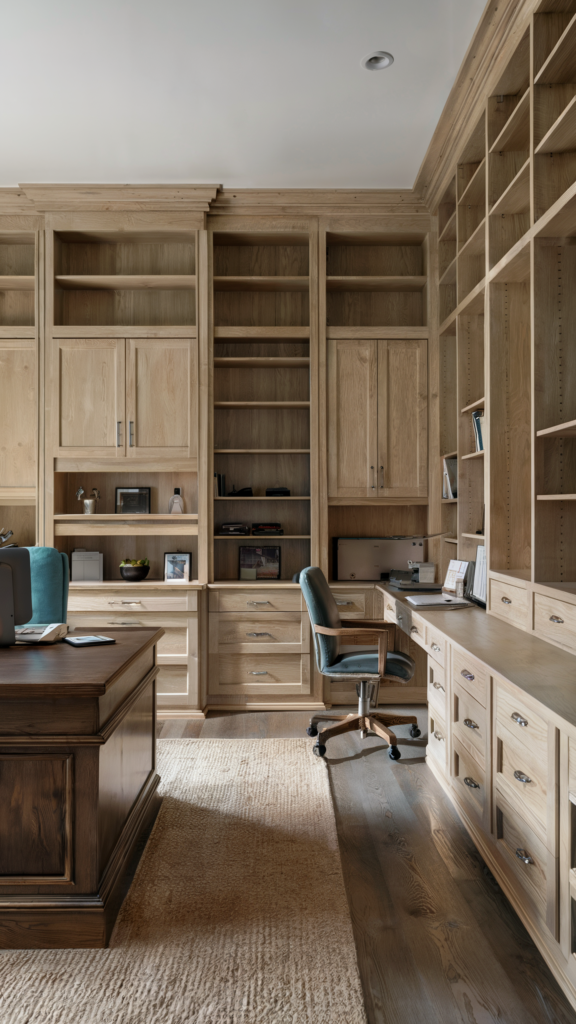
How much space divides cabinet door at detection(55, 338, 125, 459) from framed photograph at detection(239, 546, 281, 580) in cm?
106

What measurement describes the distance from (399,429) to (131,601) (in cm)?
203

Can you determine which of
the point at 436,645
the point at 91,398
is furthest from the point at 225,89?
the point at 436,645

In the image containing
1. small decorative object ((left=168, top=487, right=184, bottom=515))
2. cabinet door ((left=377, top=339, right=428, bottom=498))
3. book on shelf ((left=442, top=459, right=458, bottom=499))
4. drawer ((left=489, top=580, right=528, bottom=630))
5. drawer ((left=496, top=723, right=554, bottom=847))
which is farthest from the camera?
small decorative object ((left=168, top=487, right=184, bottom=515))

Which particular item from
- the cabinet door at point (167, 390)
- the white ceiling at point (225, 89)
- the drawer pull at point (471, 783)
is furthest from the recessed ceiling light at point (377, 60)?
the drawer pull at point (471, 783)

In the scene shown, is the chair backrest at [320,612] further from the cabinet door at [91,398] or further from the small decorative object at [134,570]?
the cabinet door at [91,398]

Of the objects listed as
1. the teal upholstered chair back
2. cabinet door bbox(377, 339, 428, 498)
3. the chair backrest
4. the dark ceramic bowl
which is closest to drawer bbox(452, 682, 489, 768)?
the chair backrest

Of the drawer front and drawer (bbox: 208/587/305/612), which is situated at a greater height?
drawer (bbox: 208/587/305/612)

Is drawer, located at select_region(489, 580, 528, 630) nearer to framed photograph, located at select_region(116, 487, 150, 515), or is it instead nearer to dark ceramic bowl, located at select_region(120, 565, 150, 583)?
dark ceramic bowl, located at select_region(120, 565, 150, 583)

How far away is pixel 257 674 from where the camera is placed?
13.3ft

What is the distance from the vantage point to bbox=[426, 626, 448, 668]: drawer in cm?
277

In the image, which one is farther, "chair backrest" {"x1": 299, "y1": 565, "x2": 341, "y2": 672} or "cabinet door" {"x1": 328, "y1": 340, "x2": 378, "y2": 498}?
"cabinet door" {"x1": 328, "y1": 340, "x2": 378, "y2": 498}

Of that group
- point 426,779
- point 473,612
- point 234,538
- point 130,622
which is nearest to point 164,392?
point 234,538

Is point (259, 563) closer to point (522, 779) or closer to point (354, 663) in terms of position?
point (354, 663)

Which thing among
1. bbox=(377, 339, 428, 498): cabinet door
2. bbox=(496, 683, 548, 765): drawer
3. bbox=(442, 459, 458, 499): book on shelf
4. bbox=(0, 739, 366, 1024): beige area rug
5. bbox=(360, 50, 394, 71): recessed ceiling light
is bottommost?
bbox=(0, 739, 366, 1024): beige area rug
